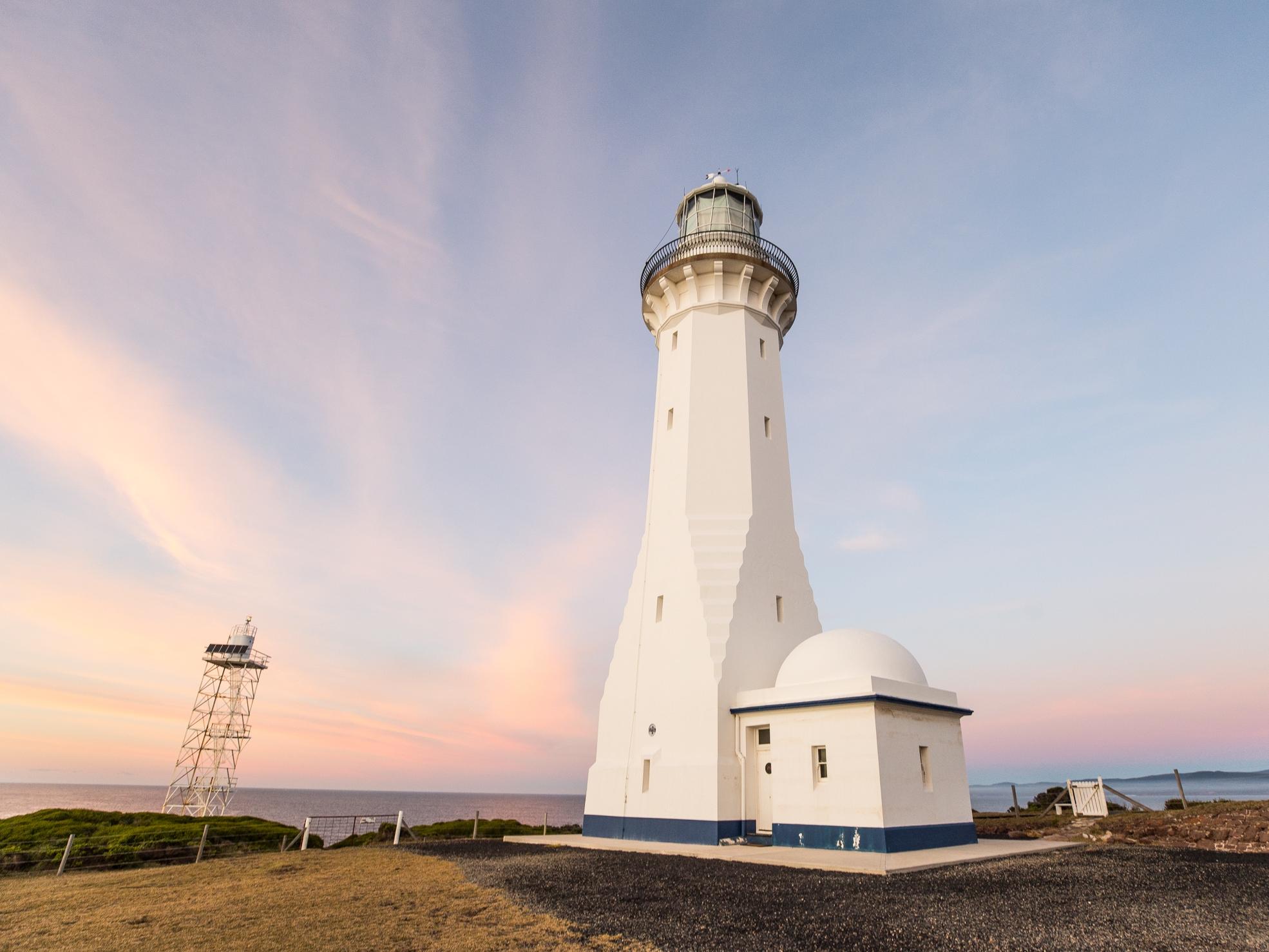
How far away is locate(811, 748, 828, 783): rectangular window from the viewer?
611 inches

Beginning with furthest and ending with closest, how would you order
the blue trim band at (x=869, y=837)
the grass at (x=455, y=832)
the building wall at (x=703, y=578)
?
1. the grass at (x=455, y=832)
2. the building wall at (x=703, y=578)
3. the blue trim band at (x=869, y=837)

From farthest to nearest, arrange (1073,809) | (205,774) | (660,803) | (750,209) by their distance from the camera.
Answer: (205,774) → (750,209) → (1073,809) → (660,803)

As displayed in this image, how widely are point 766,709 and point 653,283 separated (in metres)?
15.5

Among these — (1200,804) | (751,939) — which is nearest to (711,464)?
(751,939)

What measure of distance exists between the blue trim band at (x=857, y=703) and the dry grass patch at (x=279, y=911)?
8037mm

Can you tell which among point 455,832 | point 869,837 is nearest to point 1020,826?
point 869,837

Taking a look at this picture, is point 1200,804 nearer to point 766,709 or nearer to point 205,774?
point 766,709

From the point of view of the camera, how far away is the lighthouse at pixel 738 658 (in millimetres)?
15359

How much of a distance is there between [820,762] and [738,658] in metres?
3.47

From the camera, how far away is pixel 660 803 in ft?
57.2

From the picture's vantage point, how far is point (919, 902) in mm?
9141

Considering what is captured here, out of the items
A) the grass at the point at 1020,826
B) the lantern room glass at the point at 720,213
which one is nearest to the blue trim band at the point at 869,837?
the grass at the point at 1020,826

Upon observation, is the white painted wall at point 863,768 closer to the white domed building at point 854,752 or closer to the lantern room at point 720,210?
the white domed building at point 854,752

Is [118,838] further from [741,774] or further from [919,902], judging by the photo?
[919,902]
